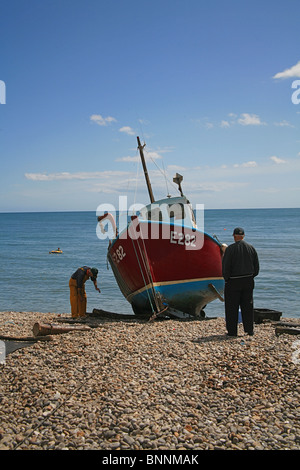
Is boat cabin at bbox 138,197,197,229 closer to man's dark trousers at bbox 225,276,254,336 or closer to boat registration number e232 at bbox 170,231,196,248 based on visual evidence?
boat registration number e232 at bbox 170,231,196,248

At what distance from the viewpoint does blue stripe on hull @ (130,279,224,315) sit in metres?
12.7

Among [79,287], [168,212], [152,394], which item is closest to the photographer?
[152,394]

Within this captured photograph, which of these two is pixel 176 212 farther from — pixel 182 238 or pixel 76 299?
pixel 76 299

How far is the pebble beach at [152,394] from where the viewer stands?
4.61 meters

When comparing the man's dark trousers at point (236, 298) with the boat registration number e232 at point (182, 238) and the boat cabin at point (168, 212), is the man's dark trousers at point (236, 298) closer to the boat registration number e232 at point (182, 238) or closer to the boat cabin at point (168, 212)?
the boat registration number e232 at point (182, 238)

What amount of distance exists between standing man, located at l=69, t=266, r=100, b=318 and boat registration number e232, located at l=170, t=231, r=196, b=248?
8.38ft

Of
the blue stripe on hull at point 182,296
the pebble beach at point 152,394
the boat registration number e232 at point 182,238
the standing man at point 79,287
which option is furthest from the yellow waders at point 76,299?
the pebble beach at point 152,394

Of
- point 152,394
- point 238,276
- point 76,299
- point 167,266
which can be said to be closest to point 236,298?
point 238,276

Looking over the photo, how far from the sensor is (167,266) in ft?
41.4

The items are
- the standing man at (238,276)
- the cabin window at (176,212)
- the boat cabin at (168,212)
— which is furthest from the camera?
the cabin window at (176,212)

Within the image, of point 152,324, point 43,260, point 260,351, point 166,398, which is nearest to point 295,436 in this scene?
point 166,398

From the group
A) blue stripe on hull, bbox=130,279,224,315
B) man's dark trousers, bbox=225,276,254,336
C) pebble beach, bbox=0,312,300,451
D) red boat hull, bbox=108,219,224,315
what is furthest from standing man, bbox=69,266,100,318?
man's dark trousers, bbox=225,276,254,336

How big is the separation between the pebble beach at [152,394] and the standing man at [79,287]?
4.18 m

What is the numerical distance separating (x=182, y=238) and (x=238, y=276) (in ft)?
14.8
